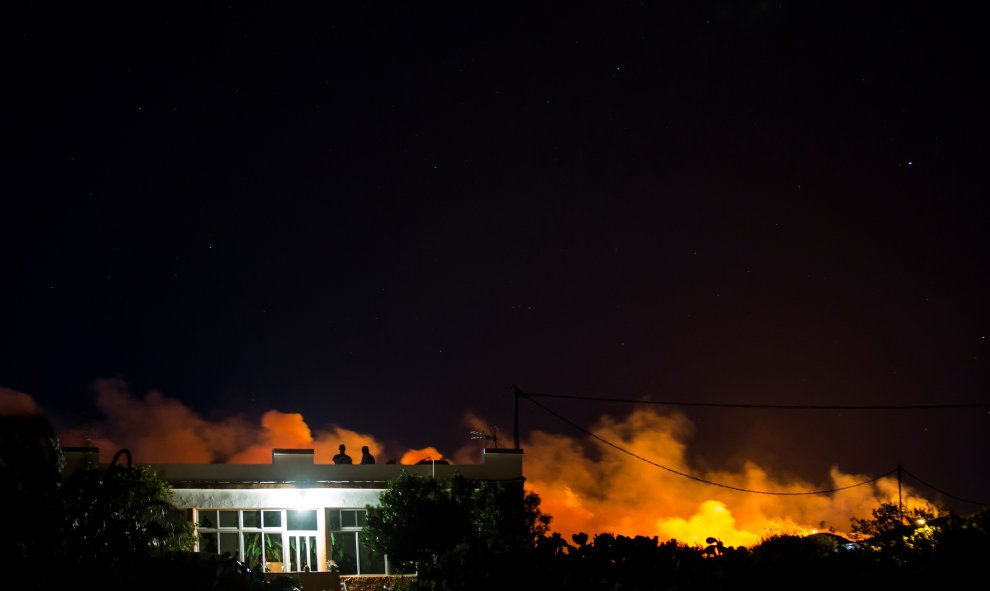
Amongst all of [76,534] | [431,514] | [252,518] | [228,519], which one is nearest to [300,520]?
[252,518]

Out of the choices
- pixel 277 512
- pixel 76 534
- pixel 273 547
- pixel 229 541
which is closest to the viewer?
pixel 76 534

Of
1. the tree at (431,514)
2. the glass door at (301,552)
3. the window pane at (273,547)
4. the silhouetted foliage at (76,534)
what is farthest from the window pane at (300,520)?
the silhouetted foliage at (76,534)

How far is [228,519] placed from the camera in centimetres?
→ 2723

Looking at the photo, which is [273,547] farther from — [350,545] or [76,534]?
[76,534]

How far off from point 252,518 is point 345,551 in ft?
8.36

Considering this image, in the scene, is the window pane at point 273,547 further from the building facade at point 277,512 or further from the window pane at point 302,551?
the window pane at point 302,551

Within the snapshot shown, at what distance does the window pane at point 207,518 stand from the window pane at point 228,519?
0.17 metres

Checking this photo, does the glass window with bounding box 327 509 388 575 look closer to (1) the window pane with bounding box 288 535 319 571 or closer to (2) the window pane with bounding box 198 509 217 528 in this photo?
(1) the window pane with bounding box 288 535 319 571

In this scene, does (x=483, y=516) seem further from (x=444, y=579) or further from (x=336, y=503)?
(x=444, y=579)

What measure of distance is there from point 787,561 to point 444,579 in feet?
7.80

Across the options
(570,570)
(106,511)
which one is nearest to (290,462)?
(106,511)

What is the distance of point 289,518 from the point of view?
27.6 metres

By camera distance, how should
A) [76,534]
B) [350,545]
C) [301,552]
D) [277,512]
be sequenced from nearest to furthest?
[76,534] → [301,552] → [277,512] → [350,545]

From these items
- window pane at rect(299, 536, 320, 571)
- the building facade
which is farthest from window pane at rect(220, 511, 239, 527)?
window pane at rect(299, 536, 320, 571)
